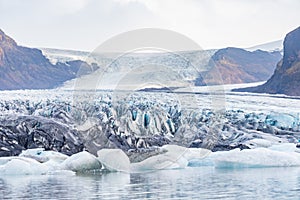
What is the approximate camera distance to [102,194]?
30.7 feet

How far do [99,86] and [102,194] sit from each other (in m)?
13.0

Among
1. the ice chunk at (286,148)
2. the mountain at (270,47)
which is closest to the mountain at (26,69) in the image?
the mountain at (270,47)

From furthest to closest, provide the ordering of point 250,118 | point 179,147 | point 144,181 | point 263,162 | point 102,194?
point 250,118 < point 179,147 < point 263,162 < point 144,181 < point 102,194

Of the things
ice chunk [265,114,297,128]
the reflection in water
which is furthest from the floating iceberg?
ice chunk [265,114,297,128]

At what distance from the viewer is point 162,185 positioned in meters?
10.5

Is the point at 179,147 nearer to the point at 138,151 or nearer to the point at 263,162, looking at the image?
the point at 138,151

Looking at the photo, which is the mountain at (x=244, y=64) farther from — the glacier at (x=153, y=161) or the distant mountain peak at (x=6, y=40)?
the glacier at (x=153, y=161)

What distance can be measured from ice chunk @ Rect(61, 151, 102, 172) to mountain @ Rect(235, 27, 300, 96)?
14.9 meters

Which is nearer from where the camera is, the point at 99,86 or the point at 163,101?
the point at 163,101

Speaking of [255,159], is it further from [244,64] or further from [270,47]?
[270,47]

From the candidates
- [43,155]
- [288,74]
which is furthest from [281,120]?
[288,74]

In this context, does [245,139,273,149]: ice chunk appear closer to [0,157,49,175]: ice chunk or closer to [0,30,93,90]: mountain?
[0,157,49,175]: ice chunk

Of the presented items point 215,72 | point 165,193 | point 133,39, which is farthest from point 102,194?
point 215,72

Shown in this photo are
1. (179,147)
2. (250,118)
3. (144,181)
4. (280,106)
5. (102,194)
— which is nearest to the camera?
(102,194)
